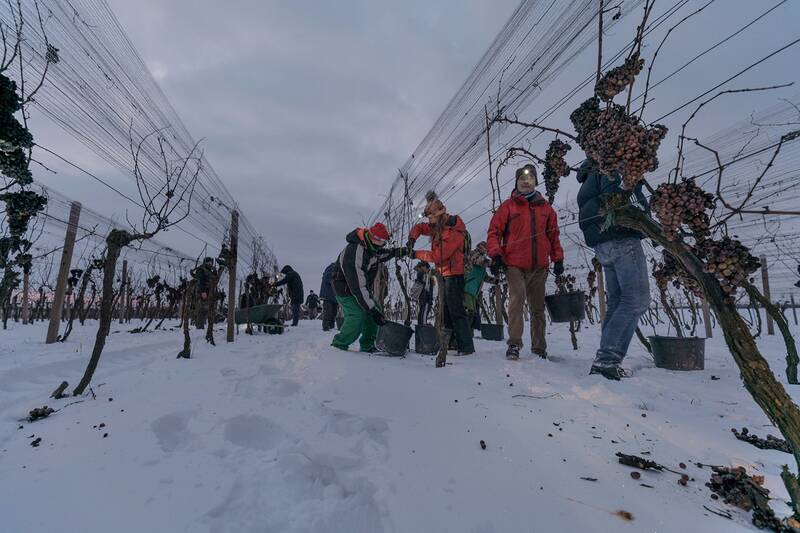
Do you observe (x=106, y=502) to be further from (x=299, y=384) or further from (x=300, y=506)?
(x=299, y=384)

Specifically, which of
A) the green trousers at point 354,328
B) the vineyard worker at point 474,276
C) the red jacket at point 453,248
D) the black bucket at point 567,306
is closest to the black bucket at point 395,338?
the green trousers at point 354,328

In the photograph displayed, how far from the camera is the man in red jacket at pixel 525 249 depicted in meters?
3.63

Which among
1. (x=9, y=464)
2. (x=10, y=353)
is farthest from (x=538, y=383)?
(x=10, y=353)

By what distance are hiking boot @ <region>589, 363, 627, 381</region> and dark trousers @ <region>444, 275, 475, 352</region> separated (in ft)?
4.71

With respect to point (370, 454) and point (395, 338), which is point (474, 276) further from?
point (370, 454)

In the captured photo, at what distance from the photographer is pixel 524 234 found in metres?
3.70

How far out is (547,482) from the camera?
1.20 metres

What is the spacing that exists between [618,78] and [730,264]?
3.51 feet

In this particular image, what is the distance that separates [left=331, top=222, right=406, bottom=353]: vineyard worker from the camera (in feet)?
14.2

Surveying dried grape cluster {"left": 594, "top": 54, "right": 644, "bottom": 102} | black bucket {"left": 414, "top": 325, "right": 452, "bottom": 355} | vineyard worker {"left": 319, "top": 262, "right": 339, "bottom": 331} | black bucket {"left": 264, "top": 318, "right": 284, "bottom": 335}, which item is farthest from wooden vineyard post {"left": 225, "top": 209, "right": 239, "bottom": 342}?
dried grape cluster {"left": 594, "top": 54, "right": 644, "bottom": 102}

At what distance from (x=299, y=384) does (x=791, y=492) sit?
2370 millimetres

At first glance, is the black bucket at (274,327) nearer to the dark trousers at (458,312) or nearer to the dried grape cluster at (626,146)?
the dark trousers at (458,312)

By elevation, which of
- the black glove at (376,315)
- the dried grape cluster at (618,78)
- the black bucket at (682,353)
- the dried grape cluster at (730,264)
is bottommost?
the black bucket at (682,353)

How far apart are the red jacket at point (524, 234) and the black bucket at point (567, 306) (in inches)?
16.1
